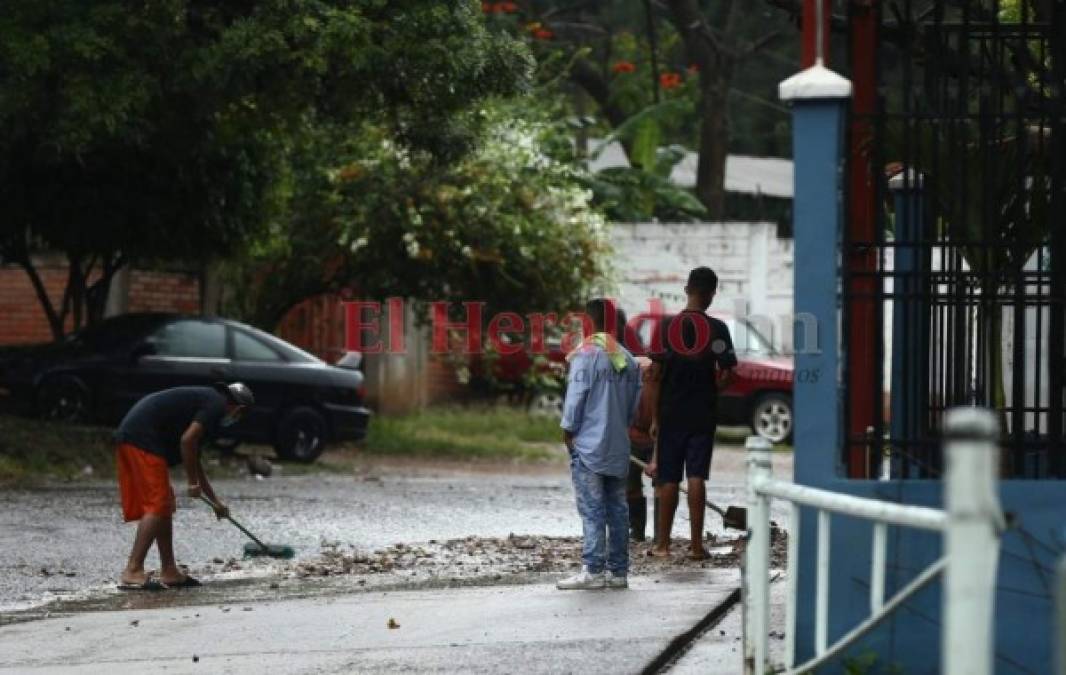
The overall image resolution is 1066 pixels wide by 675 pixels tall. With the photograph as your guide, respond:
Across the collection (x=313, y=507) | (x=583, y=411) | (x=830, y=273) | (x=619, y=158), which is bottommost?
(x=313, y=507)

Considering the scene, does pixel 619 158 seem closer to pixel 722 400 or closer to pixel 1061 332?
pixel 722 400

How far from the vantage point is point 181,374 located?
20453 mm

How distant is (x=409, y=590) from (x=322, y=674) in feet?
9.84

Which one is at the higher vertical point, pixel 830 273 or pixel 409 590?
pixel 830 273

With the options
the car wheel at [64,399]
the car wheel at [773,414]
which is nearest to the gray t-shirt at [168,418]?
the car wheel at [64,399]

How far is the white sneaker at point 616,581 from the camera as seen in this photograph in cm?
1088

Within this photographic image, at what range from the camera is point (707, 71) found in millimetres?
34750

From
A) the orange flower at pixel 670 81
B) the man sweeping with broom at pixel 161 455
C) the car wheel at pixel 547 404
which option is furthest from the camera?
the orange flower at pixel 670 81

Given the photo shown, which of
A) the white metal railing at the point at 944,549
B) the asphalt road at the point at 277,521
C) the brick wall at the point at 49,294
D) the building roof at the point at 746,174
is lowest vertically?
the asphalt road at the point at 277,521

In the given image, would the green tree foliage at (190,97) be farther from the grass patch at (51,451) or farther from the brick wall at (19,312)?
the brick wall at (19,312)

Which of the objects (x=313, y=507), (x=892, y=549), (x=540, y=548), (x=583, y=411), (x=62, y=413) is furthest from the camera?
(x=62, y=413)

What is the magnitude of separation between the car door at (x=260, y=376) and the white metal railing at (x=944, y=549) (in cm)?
1342

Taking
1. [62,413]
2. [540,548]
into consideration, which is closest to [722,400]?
[62,413]

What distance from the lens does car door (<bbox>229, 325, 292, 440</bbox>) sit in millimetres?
20719
